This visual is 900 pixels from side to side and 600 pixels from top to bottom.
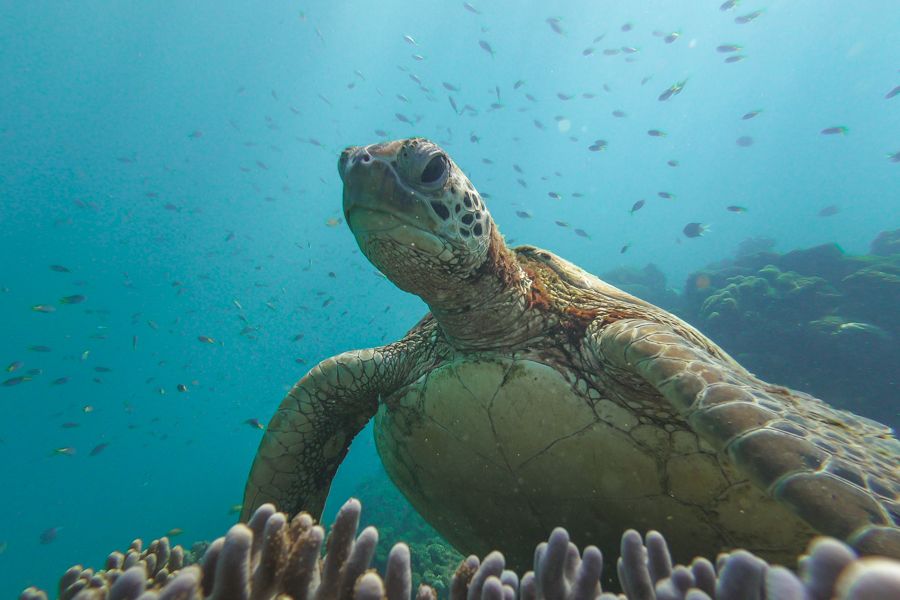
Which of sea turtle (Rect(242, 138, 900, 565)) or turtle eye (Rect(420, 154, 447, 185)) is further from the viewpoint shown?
turtle eye (Rect(420, 154, 447, 185))

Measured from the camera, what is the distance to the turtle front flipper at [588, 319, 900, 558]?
1137mm

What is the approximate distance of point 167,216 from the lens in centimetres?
5378

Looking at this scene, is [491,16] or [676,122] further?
[676,122]

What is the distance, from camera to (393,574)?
1.12m

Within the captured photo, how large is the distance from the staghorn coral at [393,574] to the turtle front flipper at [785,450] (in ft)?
0.51

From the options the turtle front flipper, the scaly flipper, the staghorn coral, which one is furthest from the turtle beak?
the turtle front flipper

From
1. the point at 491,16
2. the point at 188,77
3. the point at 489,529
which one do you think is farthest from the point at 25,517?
the point at 491,16

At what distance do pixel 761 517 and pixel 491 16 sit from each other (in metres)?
67.0

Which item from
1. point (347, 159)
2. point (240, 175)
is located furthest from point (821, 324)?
point (240, 175)

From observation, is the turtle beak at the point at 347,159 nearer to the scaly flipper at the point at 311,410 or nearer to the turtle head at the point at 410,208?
the turtle head at the point at 410,208

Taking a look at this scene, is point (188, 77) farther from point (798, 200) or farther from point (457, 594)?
point (798, 200)

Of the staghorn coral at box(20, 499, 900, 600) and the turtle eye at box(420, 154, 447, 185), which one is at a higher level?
the turtle eye at box(420, 154, 447, 185)

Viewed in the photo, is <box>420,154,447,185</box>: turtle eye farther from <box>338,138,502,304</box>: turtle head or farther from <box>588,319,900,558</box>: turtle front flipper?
<box>588,319,900,558</box>: turtle front flipper

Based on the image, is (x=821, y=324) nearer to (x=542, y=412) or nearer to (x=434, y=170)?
(x=542, y=412)
